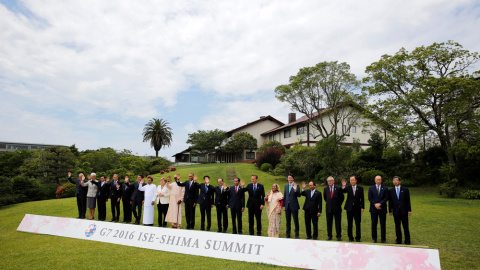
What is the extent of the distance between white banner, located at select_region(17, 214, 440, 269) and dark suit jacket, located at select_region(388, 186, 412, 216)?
2.79 meters

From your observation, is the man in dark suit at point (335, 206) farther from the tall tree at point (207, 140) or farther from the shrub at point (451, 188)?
the tall tree at point (207, 140)

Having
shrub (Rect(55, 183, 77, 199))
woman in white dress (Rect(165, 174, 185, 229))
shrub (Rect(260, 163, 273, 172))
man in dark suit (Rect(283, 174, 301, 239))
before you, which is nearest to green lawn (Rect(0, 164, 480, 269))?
woman in white dress (Rect(165, 174, 185, 229))

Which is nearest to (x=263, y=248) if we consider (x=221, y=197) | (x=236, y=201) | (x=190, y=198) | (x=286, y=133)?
(x=236, y=201)

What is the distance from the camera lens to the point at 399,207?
27.1ft

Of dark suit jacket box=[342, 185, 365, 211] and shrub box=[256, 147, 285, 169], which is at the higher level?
shrub box=[256, 147, 285, 169]

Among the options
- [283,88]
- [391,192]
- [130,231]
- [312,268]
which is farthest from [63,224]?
[283,88]

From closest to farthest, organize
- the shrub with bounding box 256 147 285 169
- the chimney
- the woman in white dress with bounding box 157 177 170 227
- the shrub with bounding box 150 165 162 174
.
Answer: the woman in white dress with bounding box 157 177 170 227 → the shrub with bounding box 256 147 285 169 → the shrub with bounding box 150 165 162 174 → the chimney

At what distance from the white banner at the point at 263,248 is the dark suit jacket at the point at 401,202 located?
9.17 ft

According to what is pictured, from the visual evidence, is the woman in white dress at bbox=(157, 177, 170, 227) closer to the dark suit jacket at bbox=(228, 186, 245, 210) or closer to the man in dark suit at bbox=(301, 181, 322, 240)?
the dark suit jacket at bbox=(228, 186, 245, 210)

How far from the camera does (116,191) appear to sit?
1233cm

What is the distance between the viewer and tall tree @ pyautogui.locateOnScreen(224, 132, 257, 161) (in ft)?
142

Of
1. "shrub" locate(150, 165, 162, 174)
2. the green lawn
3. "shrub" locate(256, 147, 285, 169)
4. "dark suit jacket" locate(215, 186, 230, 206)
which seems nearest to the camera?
the green lawn

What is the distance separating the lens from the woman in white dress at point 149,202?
1134 centimetres

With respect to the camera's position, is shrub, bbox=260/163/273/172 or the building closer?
shrub, bbox=260/163/273/172
